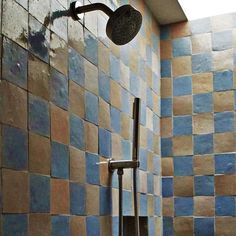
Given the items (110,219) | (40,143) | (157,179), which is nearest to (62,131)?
(40,143)

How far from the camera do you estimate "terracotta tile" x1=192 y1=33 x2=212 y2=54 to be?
6.51 ft

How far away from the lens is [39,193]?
40.5 inches

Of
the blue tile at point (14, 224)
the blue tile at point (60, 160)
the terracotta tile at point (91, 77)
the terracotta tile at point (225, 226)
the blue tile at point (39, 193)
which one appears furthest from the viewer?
the terracotta tile at point (225, 226)

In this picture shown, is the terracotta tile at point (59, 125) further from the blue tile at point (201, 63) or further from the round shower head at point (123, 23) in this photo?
the blue tile at point (201, 63)

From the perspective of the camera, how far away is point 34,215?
3.28 ft

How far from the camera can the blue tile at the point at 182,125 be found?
1.96m

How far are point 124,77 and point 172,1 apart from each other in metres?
0.50

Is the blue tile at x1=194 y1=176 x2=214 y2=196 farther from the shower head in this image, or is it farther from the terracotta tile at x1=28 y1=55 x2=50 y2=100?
the terracotta tile at x1=28 y1=55 x2=50 y2=100

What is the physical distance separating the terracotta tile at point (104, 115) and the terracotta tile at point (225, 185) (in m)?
0.66

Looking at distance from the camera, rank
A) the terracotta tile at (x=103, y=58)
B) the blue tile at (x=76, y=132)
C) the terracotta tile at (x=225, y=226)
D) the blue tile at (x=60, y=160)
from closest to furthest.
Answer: the blue tile at (x=60, y=160)
the blue tile at (x=76, y=132)
the terracotta tile at (x=103, y=58)
the terracotta tile at (x=225, y=226)

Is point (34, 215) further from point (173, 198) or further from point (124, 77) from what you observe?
point (173, 198)

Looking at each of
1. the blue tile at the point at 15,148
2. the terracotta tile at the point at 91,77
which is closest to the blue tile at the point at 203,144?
the terracotta tile at the point at 91,77

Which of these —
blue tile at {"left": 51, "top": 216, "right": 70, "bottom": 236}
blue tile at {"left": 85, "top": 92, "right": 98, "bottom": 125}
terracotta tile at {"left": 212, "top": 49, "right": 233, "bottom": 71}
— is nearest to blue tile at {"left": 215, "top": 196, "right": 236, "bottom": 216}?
terracotta tile at {"left": 212, "top": 49, "right": 233, "bottom": 71}

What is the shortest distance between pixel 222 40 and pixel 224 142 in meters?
0.46
